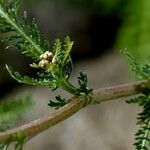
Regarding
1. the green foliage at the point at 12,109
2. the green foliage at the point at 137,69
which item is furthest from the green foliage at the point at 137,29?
Result: the green foliage at the point at 137,69


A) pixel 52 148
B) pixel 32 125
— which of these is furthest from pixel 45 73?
pixel 52 148

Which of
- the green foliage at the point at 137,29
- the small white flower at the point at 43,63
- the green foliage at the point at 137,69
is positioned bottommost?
the small white flower at the point at 43,63

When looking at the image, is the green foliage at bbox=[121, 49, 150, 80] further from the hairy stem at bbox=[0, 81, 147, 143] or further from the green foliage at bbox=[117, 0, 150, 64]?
the green foliage at bbox=[117, 0, 150, 64]

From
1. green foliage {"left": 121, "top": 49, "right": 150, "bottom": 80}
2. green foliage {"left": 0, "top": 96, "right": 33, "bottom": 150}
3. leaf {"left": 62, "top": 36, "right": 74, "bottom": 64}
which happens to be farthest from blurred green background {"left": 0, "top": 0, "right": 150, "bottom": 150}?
leaf {"left": 62, "top": 36, "right": 74, "bottom": 64}

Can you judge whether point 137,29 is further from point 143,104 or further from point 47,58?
point 47,58

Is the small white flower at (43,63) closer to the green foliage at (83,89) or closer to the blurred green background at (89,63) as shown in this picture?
the green foliage at (83,89)

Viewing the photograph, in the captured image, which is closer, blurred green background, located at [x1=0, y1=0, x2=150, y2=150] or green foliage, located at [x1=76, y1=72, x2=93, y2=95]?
green foliage, located at [x1=76, y1=72, x2=93, y2=95]
